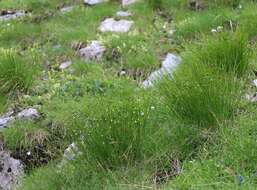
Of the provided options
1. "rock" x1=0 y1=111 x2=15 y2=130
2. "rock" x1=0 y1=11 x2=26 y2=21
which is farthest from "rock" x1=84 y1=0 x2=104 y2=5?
"rock" x1=0 y1=111 x2=15 y2=130

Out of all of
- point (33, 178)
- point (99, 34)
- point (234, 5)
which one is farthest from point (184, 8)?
point (33, 178)

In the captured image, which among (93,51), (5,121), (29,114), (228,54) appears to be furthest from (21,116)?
(228,54)

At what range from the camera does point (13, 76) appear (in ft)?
22.8

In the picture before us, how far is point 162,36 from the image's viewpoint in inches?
316

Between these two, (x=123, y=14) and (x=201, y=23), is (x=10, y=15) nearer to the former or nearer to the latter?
(x=123, y=14)

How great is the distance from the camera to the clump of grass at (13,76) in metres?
6.94

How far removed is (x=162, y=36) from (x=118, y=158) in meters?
3.60

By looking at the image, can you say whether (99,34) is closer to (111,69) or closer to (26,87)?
(111,69)

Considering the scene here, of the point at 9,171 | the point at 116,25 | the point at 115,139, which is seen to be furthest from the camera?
the point at 116,25

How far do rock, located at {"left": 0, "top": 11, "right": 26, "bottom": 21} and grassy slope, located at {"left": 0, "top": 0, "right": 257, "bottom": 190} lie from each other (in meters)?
0.74

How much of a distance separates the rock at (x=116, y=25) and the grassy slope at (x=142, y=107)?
0.48 feet

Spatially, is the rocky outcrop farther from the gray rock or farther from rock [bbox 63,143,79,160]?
rock [bbox 63,143,79,160]

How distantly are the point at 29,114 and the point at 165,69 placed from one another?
168 cm

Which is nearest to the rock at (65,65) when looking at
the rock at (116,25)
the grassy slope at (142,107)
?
the grassy slope at (142,107)
